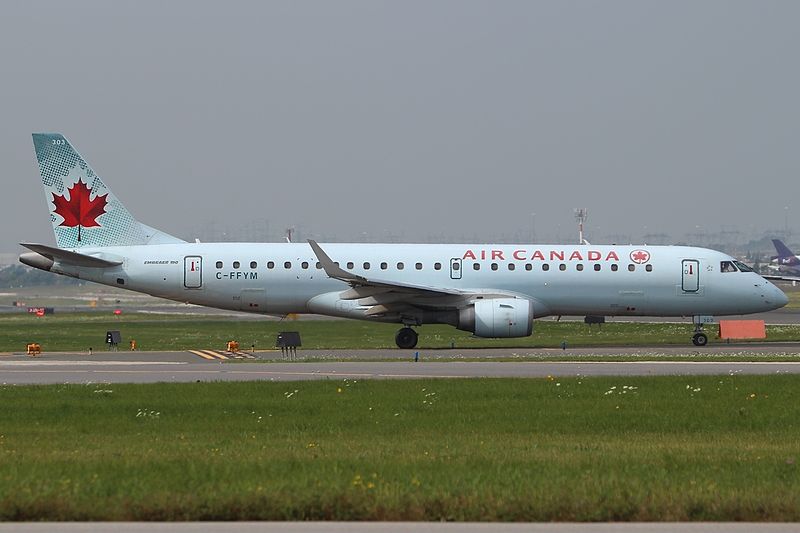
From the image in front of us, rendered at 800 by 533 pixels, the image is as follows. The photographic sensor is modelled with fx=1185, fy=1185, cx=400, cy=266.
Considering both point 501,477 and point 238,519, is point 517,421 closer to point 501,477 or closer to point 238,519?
point 501,477

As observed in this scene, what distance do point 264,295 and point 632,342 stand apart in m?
12.9

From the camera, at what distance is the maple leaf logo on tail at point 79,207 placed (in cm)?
3950

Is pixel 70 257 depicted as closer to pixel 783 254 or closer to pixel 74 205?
pixel 74 205

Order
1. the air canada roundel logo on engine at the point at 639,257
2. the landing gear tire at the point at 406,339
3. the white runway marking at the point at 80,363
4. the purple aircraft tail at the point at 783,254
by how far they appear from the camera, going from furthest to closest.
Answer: the purple aircraft tail at the point at 783,254 < the air canada roundel logo on engine at the point at 639,257 < the landing gear tire at the point at 406,339 < the white runway marking at the point at 80,363

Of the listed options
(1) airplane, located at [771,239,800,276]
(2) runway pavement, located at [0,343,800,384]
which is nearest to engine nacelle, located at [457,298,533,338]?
(2) runway pavement, located at [0,343,800,384]

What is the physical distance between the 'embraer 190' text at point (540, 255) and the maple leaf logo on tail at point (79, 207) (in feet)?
40.5

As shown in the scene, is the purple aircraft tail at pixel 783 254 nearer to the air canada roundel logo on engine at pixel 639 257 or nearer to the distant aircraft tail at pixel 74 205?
the air canada roundel logo on engine at pixel 639 257

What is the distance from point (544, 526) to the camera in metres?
9.30

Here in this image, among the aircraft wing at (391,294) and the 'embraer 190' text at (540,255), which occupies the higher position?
the 'embraer 190' text at (540,255)

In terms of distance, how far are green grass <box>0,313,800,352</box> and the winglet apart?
10.5ft

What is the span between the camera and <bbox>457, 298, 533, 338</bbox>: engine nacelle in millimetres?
36750

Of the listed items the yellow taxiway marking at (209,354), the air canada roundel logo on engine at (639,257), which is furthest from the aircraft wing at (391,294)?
the air canada roundel logo on engine at (639,257)

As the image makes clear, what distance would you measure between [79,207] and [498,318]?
14442mm

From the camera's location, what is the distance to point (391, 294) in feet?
123
